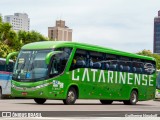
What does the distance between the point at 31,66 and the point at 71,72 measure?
2152mm

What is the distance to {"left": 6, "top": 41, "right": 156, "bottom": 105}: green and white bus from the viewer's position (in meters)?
26.1

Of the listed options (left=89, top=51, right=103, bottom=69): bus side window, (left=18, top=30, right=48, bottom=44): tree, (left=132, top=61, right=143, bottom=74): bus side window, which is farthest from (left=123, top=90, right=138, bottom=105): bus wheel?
(left=18, top=30, right=48, bottom=44): tree

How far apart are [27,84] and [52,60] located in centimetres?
169

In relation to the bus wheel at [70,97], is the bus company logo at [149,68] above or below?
above

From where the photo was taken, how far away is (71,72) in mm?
27219

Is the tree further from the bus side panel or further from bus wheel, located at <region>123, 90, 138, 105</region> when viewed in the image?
bus wheel, located at <region>123, 90, 138, 105</region>

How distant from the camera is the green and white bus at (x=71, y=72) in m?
26.1

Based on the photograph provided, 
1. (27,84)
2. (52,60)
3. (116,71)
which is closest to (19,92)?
(27,84)

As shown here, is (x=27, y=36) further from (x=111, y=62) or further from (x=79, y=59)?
(x=79, y=59)

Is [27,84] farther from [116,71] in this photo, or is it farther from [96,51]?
[116,71]

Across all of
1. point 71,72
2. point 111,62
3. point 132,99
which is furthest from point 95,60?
point 132,99

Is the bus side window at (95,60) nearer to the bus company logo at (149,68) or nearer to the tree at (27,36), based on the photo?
the bus company logo at (149,68)

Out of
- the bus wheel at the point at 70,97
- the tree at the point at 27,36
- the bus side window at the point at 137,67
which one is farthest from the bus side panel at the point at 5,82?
the tree at the point at 27,36

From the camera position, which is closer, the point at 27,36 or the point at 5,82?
the point at 5,82
